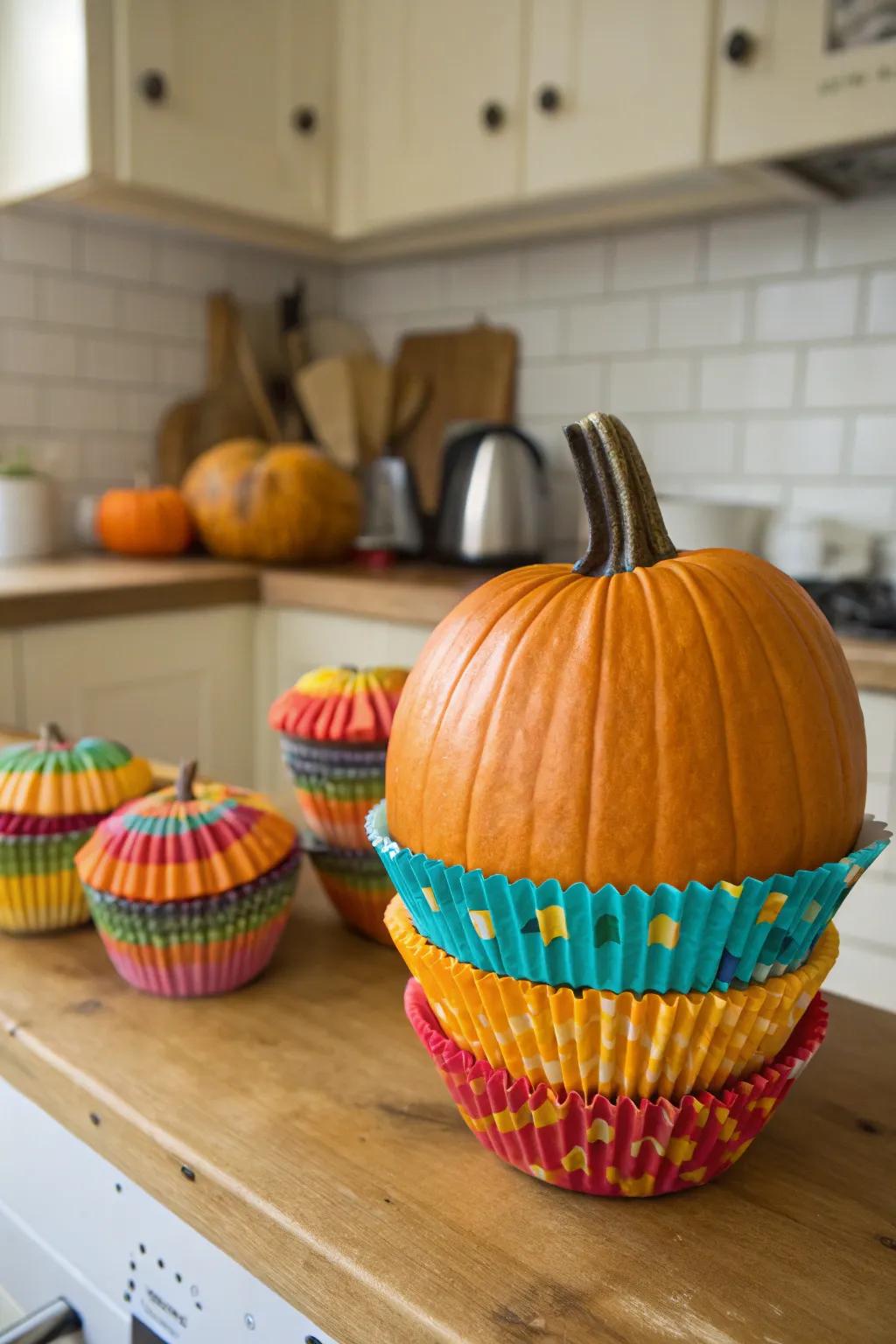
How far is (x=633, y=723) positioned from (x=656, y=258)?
193cm

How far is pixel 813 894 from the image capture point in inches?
15.0

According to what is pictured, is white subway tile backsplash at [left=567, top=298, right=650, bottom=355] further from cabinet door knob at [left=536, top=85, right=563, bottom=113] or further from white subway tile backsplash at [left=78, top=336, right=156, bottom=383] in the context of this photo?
white subway tile backsplash at [left=78, top=336, right=156, bottom=383]

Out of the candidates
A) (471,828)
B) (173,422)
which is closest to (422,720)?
(471,828)

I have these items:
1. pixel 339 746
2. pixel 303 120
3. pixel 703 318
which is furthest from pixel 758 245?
pixel 339 746

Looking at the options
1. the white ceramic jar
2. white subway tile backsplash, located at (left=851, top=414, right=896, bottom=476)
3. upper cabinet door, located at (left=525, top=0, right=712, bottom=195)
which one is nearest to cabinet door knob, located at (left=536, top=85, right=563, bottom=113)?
upper cabinet door, located at (left=525, top=0, right=712, bottom=195)

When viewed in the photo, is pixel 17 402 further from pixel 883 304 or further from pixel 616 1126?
pixel 616 1126

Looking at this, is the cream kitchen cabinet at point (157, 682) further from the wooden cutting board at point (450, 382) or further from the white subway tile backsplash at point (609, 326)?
the white subway tile backsplash at point (609, 326)

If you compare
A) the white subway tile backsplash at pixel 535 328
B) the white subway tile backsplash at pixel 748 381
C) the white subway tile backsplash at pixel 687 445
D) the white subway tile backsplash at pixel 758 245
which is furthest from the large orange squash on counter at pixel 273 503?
the white subway tile backsplash at pixel 758 245

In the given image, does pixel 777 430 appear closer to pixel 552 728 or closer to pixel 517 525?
pixel 517 525

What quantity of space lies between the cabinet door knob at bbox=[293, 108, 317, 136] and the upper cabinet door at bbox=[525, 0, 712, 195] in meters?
0.50

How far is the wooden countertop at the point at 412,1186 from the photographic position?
352 mm

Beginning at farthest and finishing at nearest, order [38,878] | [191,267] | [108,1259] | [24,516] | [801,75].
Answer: [191,267] < [24,516] < [801,75] < [38,878] < [108,1259]

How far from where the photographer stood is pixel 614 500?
1.35ft

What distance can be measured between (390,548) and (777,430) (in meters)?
0.77
